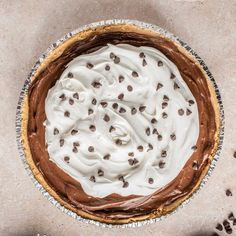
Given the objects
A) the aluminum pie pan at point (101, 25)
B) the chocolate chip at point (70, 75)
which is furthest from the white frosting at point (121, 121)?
the aluminum pie pan at point (101, 25)

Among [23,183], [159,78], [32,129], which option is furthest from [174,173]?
[23,183]

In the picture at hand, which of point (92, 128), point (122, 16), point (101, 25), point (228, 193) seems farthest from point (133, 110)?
point (228, 193)

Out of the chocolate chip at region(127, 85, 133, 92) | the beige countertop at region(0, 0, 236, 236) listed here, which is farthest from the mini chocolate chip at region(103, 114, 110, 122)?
the beige countertop at region(0, 0, 236, 236)

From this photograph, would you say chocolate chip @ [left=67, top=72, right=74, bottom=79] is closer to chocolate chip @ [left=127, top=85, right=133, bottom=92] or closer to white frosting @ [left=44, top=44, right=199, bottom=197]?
white frosting @ [left=44, top=44, right=199, bottom=197]

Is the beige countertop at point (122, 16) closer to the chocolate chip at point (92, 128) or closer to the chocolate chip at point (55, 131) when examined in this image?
the chocolate chip at point (55, 131)

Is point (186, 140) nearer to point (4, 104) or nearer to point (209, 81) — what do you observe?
point (209, 81)

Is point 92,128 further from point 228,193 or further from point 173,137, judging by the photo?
point 228,193

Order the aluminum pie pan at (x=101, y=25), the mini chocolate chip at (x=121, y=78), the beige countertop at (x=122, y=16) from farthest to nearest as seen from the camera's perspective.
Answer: the beige countertop at (x=122, y=16) < the aluminum pie pan at (x=101, y=25) < the mini chocolate chip at (x=121, y=78)
